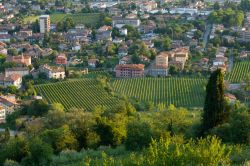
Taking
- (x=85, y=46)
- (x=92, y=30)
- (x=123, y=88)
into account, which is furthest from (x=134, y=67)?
(x=92, y=30)

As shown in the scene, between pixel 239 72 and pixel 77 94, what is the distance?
740cm

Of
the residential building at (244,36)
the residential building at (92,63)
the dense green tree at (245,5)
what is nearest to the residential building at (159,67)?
the residential building at (92,63)

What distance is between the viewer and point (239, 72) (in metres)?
21.7

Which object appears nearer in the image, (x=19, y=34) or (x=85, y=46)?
(x=85, y=46)

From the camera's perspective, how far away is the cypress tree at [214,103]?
9680 mm

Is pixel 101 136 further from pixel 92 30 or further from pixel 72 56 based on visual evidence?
pixel 92 30

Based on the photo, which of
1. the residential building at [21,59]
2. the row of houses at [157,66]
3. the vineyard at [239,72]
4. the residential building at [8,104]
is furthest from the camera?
the residential building at [21,59]

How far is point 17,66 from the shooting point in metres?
23.0

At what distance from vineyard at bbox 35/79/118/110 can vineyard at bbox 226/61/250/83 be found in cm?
551

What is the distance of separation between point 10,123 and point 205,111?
8.98m

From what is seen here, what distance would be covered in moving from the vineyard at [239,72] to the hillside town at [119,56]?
0.04 m

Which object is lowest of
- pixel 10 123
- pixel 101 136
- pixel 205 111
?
pixel 10 123

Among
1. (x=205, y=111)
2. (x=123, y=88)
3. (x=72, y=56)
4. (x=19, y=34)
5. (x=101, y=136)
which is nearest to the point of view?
(x=205, y=111)

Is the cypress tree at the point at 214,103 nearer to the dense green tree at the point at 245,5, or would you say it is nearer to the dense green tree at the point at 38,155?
the dense green tree at the point at 38,155
